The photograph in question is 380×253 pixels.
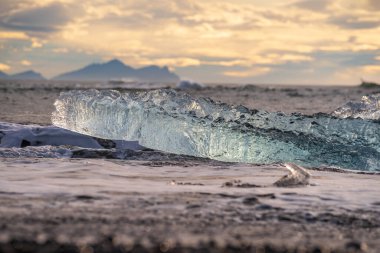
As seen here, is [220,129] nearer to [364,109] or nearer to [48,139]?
[48,139]

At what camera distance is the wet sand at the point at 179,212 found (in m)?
1.80

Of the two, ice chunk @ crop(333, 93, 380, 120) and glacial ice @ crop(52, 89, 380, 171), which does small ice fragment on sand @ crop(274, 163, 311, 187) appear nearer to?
glacial ice @ crop(52, 89, 380, 171)

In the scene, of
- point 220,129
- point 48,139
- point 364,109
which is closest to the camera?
point 220,129

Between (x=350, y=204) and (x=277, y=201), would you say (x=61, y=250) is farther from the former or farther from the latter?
(x=350, y=204)

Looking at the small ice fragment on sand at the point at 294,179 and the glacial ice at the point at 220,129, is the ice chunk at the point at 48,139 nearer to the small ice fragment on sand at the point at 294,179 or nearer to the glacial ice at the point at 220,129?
the glacial ice at the point at 220,129

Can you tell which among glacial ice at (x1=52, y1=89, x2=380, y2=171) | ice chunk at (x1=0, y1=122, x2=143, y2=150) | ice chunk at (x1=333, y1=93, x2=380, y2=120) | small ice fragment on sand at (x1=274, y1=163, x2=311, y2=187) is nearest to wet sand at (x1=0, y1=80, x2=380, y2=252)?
small ice fragment on sand at (x1=274, y1=163, x2=311, y2=187)

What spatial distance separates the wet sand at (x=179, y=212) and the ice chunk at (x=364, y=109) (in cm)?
275

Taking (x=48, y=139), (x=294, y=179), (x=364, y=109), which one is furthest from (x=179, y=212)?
(x=364, y=109)

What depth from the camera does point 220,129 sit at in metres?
5.17

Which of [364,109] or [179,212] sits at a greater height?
[364,109]

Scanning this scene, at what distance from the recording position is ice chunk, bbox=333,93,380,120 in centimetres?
599

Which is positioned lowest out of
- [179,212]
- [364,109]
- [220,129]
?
[179,212]

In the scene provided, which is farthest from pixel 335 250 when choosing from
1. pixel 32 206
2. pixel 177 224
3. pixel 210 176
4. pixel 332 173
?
pixel 332 173

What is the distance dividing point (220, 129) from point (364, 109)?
2.28 meters
